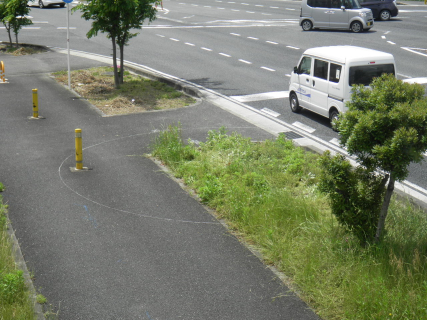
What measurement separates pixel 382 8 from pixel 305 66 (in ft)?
72.9

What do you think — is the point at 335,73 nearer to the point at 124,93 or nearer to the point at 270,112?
the point at 270,112

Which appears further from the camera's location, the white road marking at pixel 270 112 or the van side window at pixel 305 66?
the white road marking at pixel 270 112

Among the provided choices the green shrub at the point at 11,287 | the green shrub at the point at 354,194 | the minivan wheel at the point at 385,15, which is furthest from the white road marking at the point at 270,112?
the minivan wheel at the point at 385,15

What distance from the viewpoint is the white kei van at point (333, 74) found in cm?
1209

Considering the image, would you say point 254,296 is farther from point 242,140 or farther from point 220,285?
point 242,140

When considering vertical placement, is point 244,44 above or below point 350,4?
below

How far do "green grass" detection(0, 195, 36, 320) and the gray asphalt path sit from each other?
0.32 meters

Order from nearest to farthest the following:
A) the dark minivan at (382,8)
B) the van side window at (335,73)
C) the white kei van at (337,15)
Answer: the van side window at (335,73), the white kei van at (337,15), the dark minivan at (382,8)

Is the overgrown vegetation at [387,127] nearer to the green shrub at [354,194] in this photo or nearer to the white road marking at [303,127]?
the green shrub at [354,194]

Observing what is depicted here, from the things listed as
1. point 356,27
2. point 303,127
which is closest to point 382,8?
point 356,27

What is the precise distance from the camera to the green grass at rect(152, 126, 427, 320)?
5539mm

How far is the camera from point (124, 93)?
52.4 ft

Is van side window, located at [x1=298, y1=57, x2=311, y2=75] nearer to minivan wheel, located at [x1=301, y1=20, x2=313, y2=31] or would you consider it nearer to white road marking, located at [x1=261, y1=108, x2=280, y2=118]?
white road marking, located at [x1=261, y1=108, x2=280, y2=118]

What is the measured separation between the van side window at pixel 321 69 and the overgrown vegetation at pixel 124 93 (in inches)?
156
